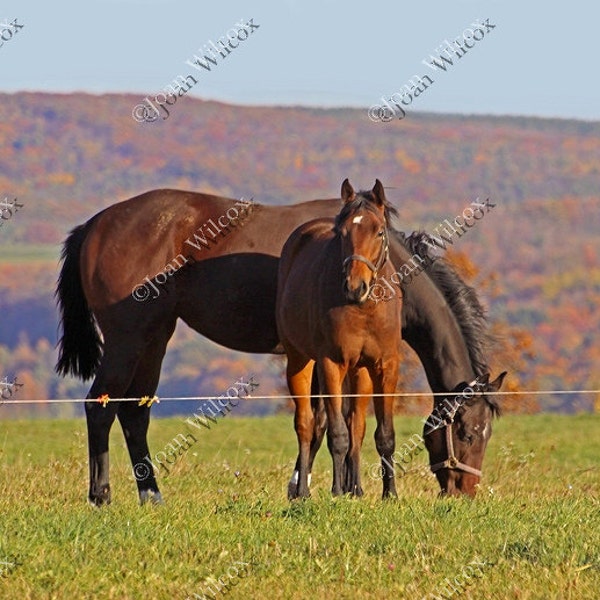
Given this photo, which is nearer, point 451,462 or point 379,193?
point 379,193

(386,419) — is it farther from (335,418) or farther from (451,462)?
(451,462)

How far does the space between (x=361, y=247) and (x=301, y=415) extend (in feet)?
5.64

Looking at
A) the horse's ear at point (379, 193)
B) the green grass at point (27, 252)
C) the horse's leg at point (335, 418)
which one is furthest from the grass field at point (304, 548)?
the green grass at point (27, 252)

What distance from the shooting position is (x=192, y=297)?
10180mm

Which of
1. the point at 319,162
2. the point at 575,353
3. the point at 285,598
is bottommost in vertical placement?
the point at 285,598

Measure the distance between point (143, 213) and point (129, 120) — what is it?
88.0 metres

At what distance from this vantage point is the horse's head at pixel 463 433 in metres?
9.47

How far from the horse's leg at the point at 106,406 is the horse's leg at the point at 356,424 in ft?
6.05

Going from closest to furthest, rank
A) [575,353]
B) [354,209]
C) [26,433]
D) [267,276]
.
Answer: [354,209], [267,276], [26,433], [575,353]

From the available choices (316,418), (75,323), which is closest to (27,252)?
(75,323)

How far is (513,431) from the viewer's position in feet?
60.2

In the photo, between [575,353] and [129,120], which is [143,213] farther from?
[129,120]

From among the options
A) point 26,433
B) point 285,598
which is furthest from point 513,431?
point 285,598

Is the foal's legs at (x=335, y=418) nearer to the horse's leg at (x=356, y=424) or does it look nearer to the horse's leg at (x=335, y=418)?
the horse's leg at (x=335, y=418)
